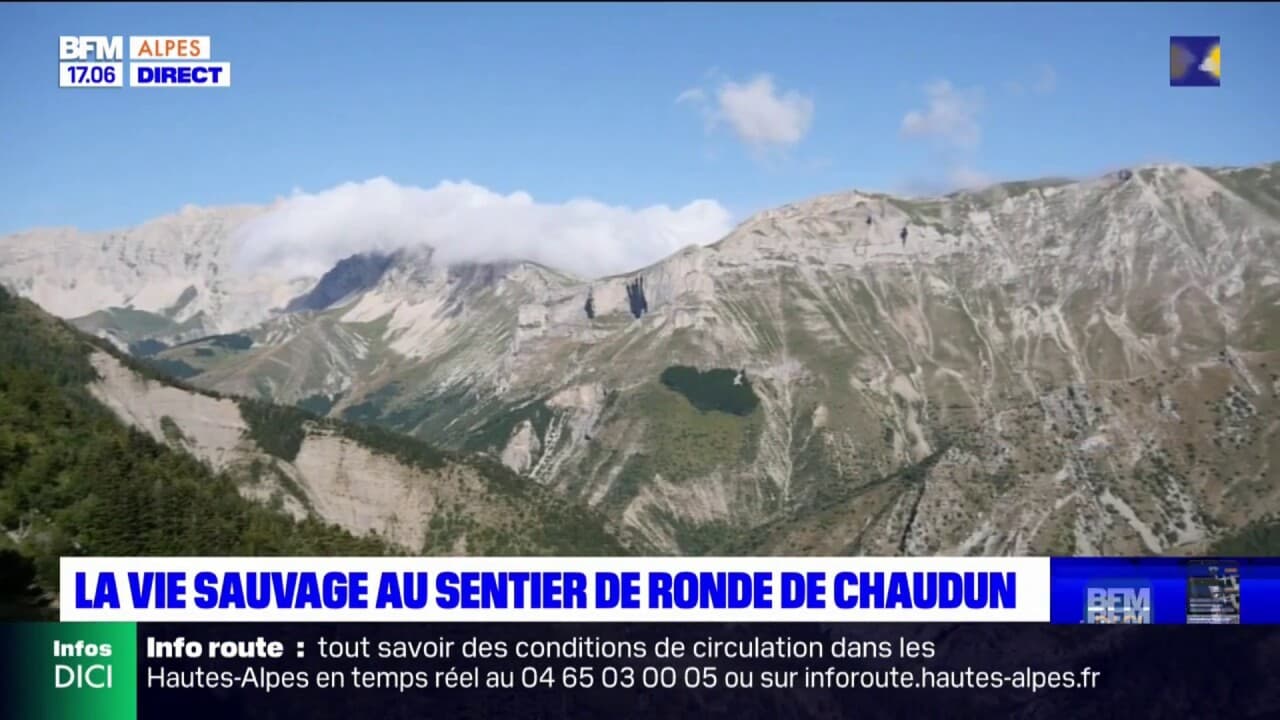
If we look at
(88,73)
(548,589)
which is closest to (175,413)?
(88,73)

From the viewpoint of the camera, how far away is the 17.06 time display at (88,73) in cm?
4869

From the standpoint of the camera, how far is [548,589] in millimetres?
38625

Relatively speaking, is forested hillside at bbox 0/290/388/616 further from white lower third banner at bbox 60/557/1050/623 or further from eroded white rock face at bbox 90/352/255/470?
eroded white rock face at bbox 90/352/255/470

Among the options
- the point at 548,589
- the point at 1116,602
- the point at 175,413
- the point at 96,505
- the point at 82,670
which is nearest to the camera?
the point at 82,670

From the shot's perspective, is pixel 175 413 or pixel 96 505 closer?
pixel 96 505

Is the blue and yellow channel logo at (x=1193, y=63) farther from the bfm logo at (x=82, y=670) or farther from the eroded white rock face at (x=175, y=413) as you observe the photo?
the eroded white rock face at (x=175, y=413)

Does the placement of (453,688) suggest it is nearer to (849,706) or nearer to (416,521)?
(849,706)

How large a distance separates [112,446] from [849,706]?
43318 millimetres

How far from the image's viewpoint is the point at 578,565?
38625 millimetres

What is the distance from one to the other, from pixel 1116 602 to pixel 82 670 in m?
28.0

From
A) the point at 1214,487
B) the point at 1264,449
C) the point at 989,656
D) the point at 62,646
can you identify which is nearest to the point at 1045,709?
the point at 989,656

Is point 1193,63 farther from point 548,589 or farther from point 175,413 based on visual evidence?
point 175,413

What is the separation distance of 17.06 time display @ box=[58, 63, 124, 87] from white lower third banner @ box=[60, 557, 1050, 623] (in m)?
18.6

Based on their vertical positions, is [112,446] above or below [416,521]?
above
